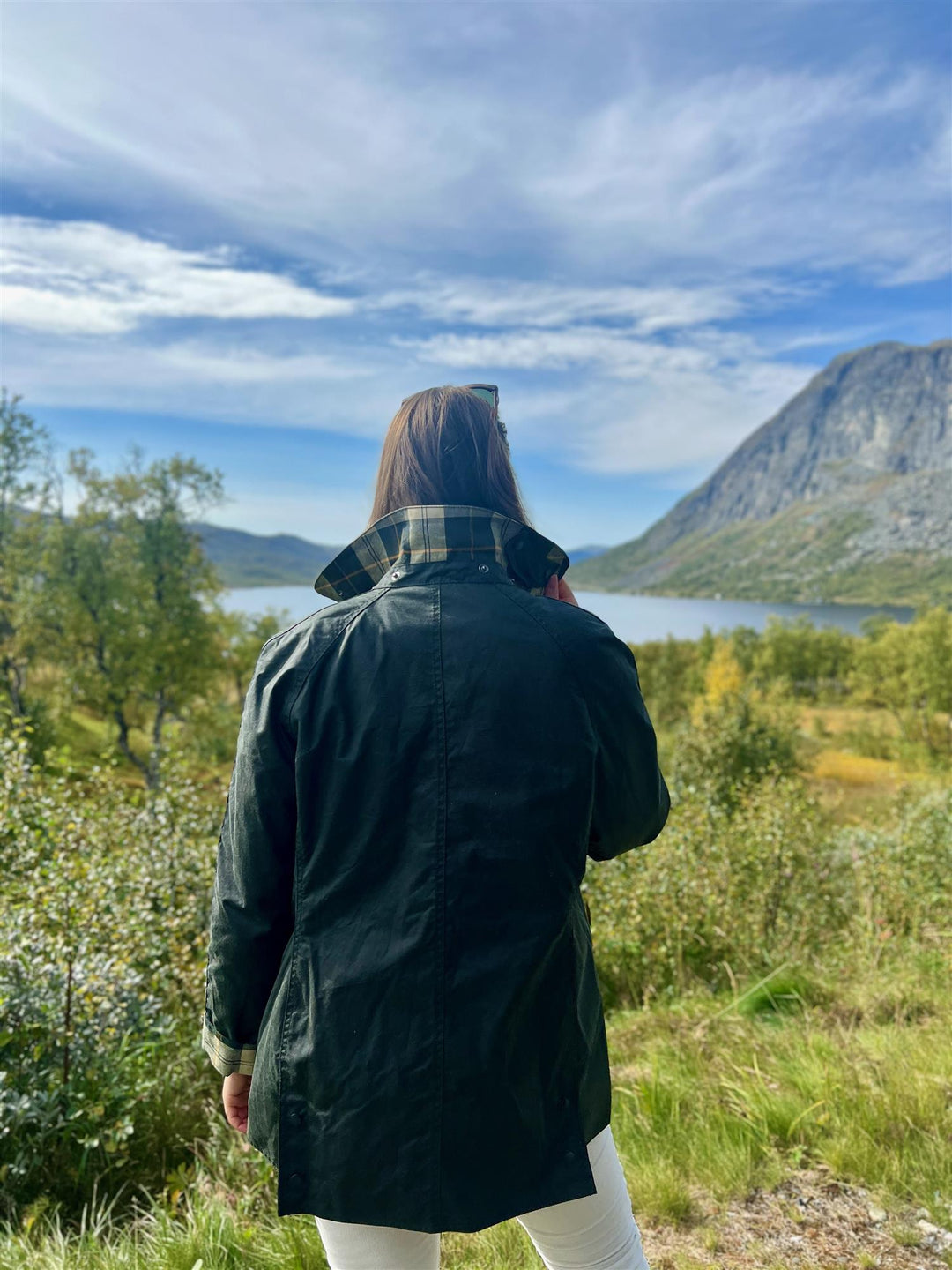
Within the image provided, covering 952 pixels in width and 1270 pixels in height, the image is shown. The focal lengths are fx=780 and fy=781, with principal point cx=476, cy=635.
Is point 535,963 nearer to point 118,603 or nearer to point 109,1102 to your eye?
point 109,1102

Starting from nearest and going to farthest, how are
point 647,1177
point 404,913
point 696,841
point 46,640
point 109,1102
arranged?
point 404,913 → point 647,1177 → point 109,1102 → point 696,841 → point 46,640

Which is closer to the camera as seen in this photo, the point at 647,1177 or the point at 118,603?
the point at 647,1177

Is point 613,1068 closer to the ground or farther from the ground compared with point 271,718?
closer to the ground

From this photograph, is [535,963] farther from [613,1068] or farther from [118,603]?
[118,603]

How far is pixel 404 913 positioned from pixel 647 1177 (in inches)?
84.0

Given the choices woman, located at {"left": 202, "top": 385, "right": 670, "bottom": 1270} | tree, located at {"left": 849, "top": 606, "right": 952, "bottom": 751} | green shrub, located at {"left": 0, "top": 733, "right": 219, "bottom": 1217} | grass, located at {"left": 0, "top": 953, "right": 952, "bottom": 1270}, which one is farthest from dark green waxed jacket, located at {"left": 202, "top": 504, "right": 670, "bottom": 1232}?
tree, located at {"left": 849, "top": 606, "right": 952, "bottom": 751}

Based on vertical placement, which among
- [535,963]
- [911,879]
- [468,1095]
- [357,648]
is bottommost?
[911,879]

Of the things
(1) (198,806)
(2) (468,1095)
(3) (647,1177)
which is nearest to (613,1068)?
(3) (647,1177)

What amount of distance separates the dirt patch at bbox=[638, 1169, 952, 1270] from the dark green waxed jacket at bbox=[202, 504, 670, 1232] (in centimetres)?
147

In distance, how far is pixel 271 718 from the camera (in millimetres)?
1441

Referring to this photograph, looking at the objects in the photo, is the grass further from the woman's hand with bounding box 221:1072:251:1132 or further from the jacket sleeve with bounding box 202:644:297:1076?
the jacket sleeve with bounding box 202:644:297:1076

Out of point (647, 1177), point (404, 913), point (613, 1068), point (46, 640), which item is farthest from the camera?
point (46, 640)

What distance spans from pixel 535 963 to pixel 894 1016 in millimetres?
3472

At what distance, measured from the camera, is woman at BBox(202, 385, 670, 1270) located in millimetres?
1382
